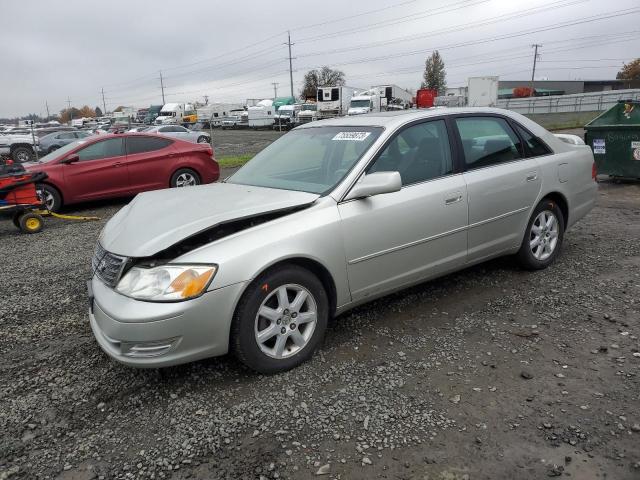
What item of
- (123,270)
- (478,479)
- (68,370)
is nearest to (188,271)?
(123,270)

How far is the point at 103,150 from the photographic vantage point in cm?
938

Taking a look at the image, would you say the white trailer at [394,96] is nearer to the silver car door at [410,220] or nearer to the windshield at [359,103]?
the windshield at [359,103]

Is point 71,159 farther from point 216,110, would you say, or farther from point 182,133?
point 216,110

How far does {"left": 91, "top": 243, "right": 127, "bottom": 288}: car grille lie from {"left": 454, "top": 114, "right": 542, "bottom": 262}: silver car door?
2.68 metres

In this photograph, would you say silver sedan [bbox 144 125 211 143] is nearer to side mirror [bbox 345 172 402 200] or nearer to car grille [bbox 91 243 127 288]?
car grille [bbox 91 243 127 288]

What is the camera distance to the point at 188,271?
2.83 meters

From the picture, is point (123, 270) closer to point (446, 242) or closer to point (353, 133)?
point (353, 133)

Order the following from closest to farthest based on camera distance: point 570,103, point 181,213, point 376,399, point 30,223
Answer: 1. point 376,399
2. point 181,213
3. point 30,223
4. point 570,103

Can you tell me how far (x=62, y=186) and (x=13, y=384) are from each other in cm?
644

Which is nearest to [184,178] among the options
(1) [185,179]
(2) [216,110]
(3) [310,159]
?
(1) [185,179]

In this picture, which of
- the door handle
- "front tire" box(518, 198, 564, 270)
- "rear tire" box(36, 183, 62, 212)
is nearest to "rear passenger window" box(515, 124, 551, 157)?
"front tire" box(518, 198, 564, 270)

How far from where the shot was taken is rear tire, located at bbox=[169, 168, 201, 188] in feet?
32.6

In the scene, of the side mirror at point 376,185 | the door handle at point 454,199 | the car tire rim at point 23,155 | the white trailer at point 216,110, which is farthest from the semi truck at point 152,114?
the side mirror at point 376,185

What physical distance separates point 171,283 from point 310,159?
1.73 metres
